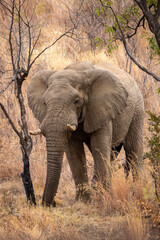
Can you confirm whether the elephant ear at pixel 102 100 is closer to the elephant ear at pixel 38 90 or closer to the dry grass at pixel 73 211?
the elephant ear at pixel 38 90

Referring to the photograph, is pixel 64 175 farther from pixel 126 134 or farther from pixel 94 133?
pixel 94 133

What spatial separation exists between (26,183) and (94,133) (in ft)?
3.61

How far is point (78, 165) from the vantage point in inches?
247

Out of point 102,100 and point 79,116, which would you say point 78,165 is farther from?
point 102,100

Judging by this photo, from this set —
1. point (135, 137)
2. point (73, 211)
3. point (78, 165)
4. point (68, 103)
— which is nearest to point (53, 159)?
point (68, 103)

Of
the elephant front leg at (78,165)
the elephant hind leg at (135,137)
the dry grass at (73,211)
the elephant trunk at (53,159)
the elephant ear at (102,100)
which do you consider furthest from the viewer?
the elephant hind leg at (135,137)

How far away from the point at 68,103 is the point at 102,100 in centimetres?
71

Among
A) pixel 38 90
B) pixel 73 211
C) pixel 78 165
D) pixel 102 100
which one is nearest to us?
pixel 73 211

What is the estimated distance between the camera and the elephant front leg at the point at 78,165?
20.5 feet

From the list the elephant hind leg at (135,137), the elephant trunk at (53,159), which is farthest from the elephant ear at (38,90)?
the elephant hind leg at (135,137)

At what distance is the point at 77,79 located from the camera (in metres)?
5.67

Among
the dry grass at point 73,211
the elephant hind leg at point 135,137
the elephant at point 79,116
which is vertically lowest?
the dry grass at point 73,211

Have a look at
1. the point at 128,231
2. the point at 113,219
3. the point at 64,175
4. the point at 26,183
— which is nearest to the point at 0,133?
the point at 64,175

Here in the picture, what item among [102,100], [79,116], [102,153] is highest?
[102,100]
